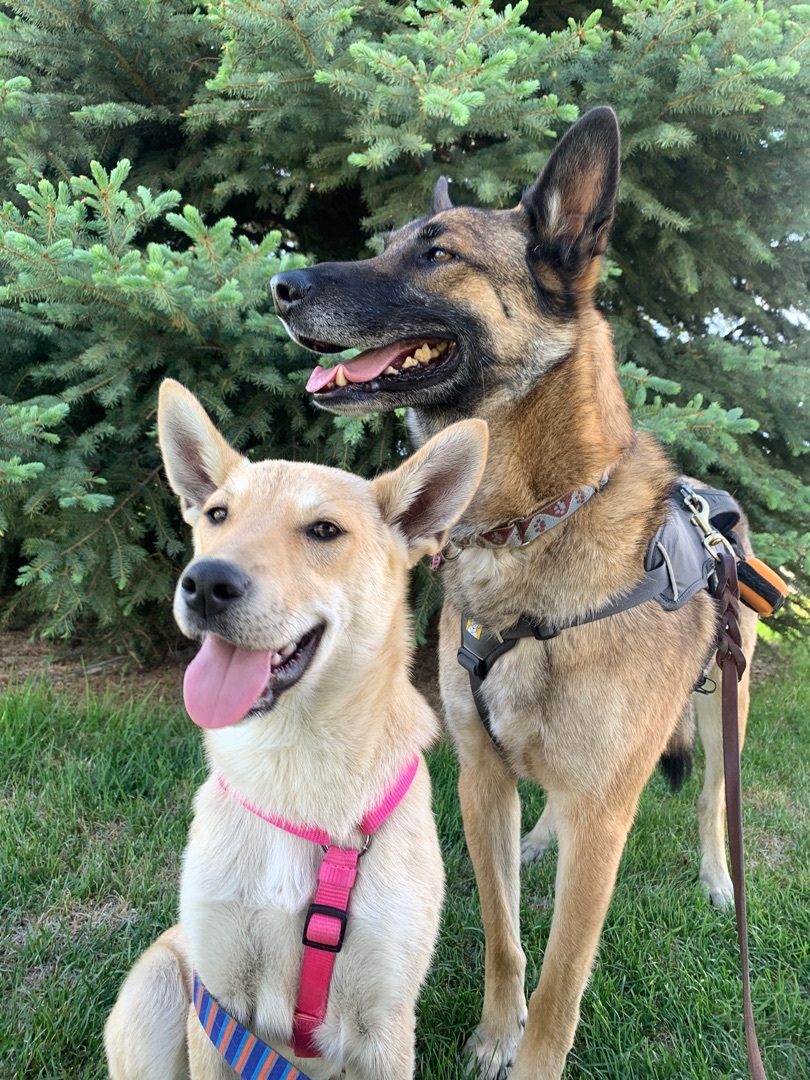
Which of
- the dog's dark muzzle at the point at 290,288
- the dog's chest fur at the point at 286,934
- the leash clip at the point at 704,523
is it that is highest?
the dog's dark muzzle at the point at 290,288

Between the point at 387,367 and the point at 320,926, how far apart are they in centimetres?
158

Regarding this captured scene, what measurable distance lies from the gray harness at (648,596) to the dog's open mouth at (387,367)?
768mm

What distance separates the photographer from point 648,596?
2127 mm

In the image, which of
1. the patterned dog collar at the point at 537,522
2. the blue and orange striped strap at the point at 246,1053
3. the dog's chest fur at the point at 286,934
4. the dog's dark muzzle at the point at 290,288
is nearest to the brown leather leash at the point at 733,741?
the patterned dog collar at the point at 537,522

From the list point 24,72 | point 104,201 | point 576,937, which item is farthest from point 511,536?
point 24,72

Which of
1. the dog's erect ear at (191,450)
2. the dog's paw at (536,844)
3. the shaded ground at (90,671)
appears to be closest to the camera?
the dog's erect ear at (191,450)

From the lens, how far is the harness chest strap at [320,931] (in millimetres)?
1702

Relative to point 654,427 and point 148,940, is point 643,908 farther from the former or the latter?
point 654,427

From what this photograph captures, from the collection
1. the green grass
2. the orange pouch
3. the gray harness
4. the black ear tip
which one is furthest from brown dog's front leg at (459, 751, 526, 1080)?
the black ear tip

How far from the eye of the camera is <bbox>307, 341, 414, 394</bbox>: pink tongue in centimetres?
229

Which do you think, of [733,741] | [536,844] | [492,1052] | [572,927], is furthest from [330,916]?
[536,844]

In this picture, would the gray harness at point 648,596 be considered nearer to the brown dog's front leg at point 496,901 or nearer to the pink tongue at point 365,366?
the brown dog's front leg at point 496,901

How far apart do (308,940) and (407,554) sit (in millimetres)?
1025

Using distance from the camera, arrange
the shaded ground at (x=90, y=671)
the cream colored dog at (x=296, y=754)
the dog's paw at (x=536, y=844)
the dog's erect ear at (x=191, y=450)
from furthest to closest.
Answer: the shaded ground at (x=90, y=671) < the dog's paw at (x=536, y=844) < the dog's erect ear at (x=191, y=450) < the cream colored dog at (x=296, y=754)
